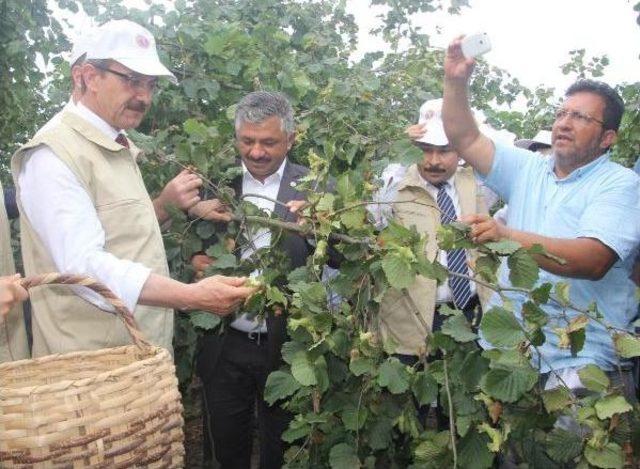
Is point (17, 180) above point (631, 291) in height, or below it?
above

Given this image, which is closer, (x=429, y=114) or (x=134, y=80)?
(x=134, y=80)

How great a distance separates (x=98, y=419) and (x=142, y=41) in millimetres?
1268

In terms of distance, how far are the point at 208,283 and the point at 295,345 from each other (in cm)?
38

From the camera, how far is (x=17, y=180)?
198cm

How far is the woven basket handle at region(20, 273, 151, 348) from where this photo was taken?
159 cm

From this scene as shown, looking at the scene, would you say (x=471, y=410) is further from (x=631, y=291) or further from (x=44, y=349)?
(x=44, y=349)

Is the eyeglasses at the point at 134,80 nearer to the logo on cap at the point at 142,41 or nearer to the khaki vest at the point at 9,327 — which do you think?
the logo on cap at the point at 142,41

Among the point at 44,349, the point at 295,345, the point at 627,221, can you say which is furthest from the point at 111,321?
the point at 627,221

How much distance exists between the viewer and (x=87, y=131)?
2039 millimetres

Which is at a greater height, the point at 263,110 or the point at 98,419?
the point at 263,110

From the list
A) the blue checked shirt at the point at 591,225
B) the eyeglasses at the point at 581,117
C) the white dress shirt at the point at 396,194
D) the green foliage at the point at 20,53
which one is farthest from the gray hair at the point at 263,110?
the green foliage at the point at 20,53

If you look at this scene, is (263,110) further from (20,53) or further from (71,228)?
(20,53)

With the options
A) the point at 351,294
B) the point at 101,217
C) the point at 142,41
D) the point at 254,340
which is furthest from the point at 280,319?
the point at 142,41

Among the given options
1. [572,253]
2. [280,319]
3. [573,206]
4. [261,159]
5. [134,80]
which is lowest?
[280,319]
